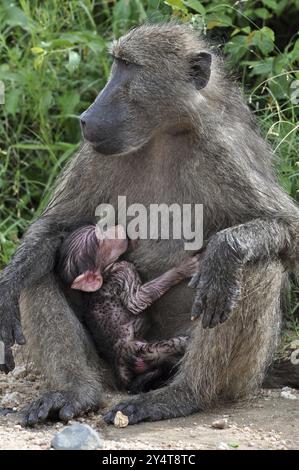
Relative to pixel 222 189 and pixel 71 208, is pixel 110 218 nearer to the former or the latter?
pixel 71 208

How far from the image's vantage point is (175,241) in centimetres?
457

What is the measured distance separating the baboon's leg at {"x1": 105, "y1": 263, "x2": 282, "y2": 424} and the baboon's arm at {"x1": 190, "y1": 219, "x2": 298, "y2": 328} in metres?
0.07

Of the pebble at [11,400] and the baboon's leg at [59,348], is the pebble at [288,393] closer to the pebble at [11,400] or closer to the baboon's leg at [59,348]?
the baboon's leg at [59,348]

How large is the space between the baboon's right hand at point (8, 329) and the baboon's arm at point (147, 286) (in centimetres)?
45

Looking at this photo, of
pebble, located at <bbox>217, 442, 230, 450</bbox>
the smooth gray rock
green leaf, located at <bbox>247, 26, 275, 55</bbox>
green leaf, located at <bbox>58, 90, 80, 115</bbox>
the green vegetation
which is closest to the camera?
the smooth gray rock

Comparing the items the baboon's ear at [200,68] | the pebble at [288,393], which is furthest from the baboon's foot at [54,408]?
the baboon's ear at [200,68]

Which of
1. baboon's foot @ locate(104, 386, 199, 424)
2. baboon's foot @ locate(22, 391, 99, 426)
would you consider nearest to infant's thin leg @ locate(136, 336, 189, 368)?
baboon's foot @ locate(104, 386, 199, 424)

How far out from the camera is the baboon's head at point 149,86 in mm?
4414

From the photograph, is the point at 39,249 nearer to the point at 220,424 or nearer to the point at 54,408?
the point at 54,408

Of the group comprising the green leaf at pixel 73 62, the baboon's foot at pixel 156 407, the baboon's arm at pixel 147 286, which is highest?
the green leaf at pixel 73 62

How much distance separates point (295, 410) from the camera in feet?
14.4

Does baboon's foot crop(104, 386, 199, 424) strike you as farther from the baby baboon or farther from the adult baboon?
the baby baboon

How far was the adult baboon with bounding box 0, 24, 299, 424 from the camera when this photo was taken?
4.26 meters

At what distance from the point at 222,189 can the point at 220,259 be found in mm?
411
